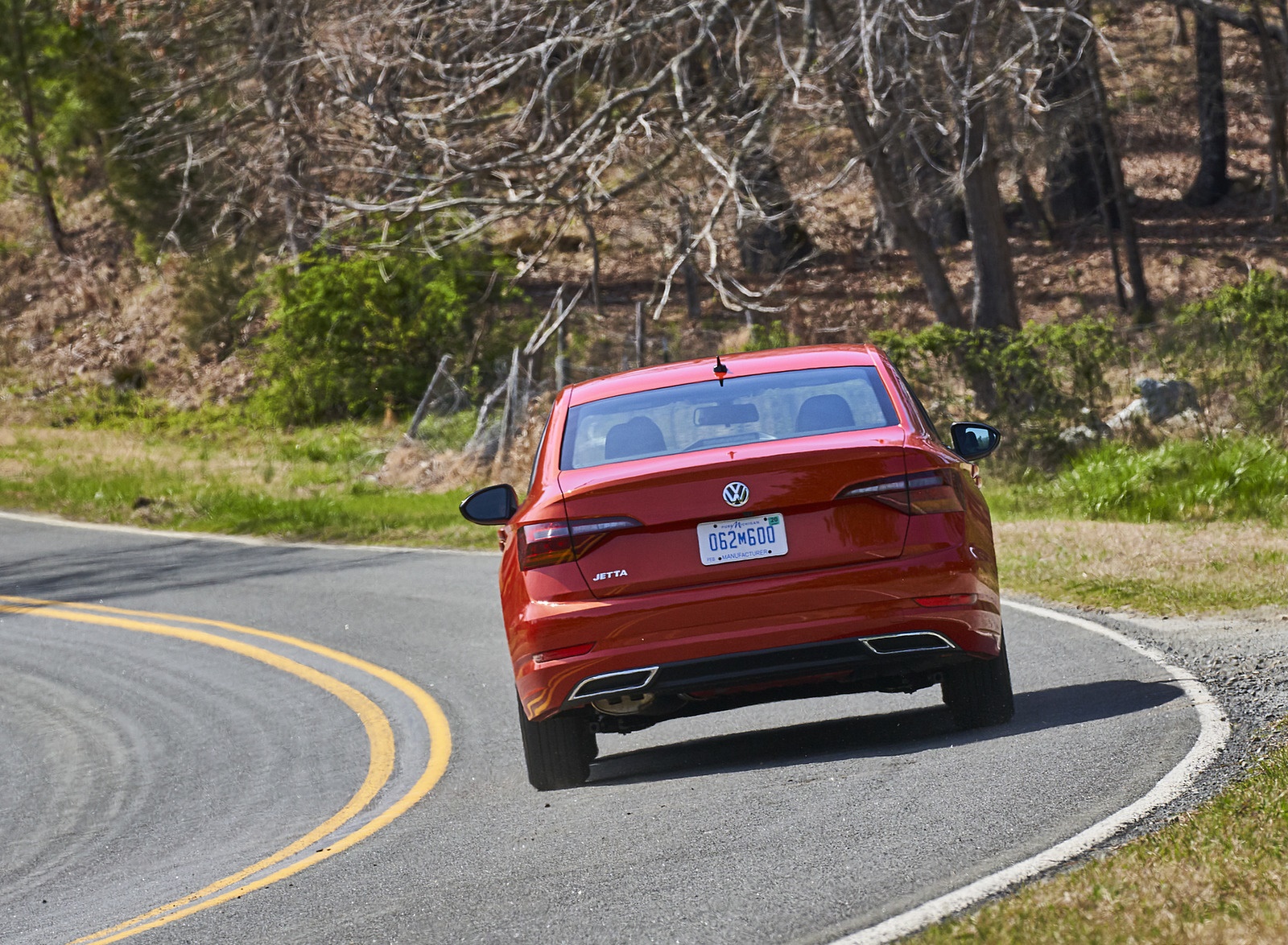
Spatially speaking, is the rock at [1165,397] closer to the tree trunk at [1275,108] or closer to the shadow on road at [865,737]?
the shadow on road at [865,737]

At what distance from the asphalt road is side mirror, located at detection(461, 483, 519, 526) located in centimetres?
120

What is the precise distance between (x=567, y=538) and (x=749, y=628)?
78 centimetres

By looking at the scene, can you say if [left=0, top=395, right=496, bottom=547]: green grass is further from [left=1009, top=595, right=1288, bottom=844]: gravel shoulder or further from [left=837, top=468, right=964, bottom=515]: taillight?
[left=837, top=468, right=964, bottom=515]: taillight

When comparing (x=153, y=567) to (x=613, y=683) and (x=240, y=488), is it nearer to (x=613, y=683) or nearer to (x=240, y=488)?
(x=240, y=488)

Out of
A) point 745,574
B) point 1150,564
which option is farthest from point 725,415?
point 1150,564

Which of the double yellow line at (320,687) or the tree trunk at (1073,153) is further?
the tree trunk at (1073,153)

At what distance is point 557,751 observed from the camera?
6.66m

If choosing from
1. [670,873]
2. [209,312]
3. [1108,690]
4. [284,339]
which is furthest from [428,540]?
[209,312]

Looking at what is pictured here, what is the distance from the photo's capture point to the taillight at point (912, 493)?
6074mm

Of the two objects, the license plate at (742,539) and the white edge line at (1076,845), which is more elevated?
the license plate at (742,539)

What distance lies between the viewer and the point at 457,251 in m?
29.7

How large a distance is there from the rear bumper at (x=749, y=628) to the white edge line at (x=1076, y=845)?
1.06 metres

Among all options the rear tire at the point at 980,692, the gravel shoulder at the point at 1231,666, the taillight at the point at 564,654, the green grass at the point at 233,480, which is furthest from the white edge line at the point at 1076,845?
the green grass at the point at 233,480

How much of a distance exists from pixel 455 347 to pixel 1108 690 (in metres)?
23.3
